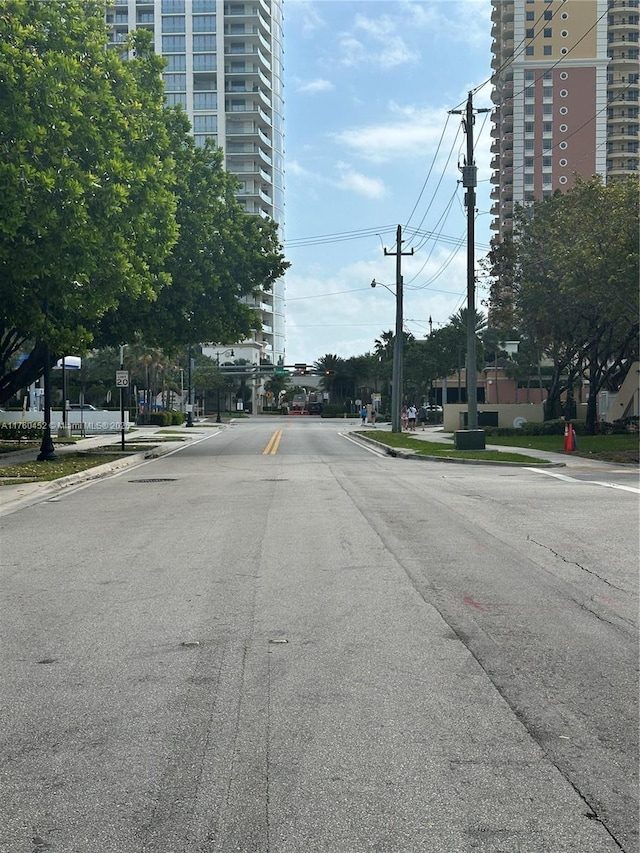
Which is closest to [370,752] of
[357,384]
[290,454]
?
[290,454]

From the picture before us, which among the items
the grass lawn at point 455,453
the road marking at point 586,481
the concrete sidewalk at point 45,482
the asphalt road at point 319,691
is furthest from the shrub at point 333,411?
the asphalt road at point 319,691

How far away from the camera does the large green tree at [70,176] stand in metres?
21.9

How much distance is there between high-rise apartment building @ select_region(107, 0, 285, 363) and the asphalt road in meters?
111

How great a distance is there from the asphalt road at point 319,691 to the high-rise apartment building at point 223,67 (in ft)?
365

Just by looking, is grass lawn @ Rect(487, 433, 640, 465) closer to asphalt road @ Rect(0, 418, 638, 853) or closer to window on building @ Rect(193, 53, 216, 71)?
asphalt road @ Rect(0, 418, 638, 853)

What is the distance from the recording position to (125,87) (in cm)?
2708

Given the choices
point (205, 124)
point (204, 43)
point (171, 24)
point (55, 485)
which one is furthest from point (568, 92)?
point (55, 485)

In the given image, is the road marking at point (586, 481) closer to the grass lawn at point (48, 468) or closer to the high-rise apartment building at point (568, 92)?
the grass lawn at point (48, 468)

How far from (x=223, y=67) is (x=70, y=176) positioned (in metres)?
107

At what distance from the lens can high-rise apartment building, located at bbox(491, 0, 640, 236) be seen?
360 ft

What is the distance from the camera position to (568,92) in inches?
4363

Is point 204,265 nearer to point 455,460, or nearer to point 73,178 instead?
point 455,460

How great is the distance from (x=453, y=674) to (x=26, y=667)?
282 cm

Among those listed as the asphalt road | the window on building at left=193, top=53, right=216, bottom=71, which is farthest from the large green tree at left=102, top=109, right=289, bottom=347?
the window on building at left=193, top=53, right=216, bottom=71
